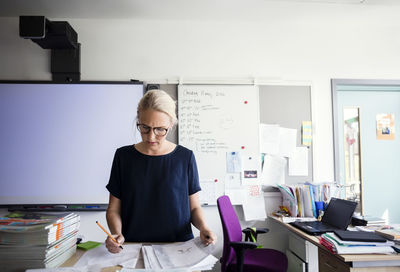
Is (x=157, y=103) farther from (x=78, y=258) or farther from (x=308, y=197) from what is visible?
(x=308, y=197)

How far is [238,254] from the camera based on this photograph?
6.56 ft

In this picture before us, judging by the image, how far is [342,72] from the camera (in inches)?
121

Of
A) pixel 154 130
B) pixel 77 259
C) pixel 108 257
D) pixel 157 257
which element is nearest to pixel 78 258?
pixel 77 259

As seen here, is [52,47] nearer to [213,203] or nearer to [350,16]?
[213,203]

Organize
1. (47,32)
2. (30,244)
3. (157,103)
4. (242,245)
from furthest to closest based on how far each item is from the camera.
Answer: (47,32)
(242,245)
(157,103)
(30,244)

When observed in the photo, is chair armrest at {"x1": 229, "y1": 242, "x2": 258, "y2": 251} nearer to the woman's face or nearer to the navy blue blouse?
the navy blue blouse

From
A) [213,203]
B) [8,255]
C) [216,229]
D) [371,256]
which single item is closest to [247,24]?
[213,203]

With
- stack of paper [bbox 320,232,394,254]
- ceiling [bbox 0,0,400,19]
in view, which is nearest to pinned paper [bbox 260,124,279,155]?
ceiling [bbox 0,0,400,19]

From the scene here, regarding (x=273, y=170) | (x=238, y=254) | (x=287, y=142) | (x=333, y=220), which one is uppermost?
(x=287, y=142)

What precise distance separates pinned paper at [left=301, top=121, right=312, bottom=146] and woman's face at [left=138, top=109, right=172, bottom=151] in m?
2.01

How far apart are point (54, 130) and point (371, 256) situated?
8.88 feet

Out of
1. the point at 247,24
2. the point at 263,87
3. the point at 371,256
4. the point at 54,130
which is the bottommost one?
the point at 371,256

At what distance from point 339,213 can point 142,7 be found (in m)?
2.49

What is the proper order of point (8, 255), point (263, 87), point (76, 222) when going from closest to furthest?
point (8, 255) < point (76, 222) < point (263, 87)
